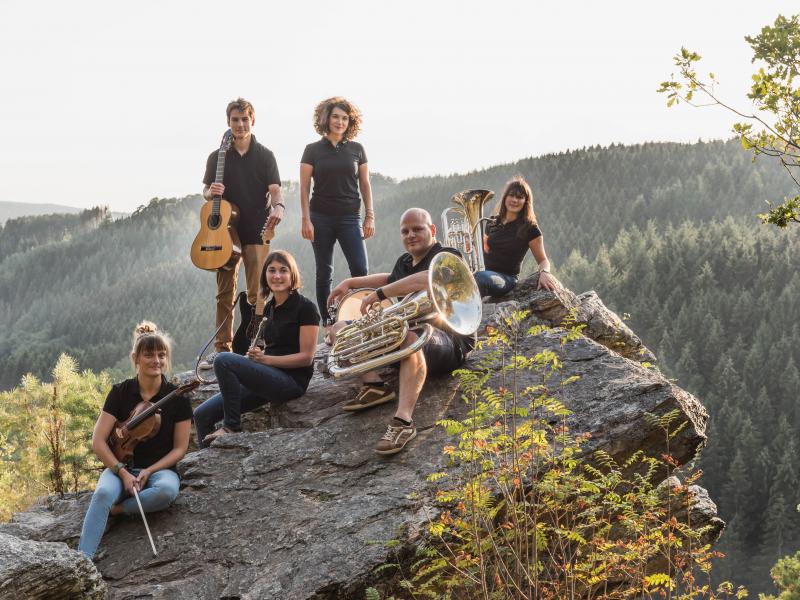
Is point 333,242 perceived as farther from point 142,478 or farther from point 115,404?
point 142,478

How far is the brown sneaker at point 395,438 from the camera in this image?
576cm

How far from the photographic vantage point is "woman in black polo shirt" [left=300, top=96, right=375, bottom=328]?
767cm

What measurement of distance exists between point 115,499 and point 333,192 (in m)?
3.40

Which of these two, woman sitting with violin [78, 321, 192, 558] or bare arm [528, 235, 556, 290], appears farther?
bare arm [528, 235, 556, 290]

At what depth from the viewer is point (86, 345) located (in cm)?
10512

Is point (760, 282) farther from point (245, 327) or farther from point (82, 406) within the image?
point (245, 327)

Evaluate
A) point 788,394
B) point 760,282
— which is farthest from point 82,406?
point 760,282

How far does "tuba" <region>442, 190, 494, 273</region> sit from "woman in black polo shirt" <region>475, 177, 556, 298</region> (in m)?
0.23

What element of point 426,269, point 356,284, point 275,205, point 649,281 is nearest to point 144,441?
point 356,284

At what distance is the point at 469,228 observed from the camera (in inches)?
333

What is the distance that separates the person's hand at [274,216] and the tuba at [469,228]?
1.72m

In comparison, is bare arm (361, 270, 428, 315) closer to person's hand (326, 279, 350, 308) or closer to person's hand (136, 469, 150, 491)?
person's hand (326, 279, 350, 308)

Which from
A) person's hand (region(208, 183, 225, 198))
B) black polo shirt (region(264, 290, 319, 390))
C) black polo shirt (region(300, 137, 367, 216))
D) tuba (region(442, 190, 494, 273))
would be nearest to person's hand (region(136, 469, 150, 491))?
black polo shirt (region(264, 290, 319, 390))

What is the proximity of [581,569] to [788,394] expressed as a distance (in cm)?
5963
